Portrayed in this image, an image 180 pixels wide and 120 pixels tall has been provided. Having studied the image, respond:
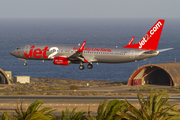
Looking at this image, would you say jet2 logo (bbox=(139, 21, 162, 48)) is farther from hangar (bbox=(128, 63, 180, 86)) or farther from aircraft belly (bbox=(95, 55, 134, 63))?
hangar (bbox=(128, 63, 180, 86))

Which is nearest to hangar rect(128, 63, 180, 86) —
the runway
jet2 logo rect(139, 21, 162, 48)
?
jet2 logo rect(139, 21, 162, 48)

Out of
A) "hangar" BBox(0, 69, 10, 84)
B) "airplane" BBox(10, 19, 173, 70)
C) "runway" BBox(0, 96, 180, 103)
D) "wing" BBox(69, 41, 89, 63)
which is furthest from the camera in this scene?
"hangar" BBox(0, 69, 10, 84)

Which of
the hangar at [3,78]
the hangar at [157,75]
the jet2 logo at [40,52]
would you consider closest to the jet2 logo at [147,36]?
the jet2 logo at [40,52]

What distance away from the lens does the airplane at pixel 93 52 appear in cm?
7262

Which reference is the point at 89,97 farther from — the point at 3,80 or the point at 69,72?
the point at 69,72

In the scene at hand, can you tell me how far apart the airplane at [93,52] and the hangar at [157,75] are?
22.4 meters

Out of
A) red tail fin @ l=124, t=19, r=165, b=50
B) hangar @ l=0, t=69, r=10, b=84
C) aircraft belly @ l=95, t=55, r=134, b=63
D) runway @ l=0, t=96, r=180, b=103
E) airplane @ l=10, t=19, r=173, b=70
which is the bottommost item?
runway @ l=0, t=96, r=180, b=103

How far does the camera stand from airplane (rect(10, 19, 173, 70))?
7262cm

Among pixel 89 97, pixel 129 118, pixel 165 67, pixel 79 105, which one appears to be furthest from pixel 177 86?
pixel 129 118

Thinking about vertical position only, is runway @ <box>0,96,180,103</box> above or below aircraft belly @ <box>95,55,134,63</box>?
below

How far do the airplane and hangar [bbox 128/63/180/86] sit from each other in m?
22.4

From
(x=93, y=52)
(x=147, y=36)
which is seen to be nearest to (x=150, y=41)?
(x=147, y=36)

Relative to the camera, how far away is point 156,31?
3012 inches

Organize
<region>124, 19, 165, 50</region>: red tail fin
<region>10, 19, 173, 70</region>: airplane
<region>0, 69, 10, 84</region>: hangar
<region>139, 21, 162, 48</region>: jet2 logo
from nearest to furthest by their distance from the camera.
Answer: <region>10, 19, 173, 70</region>: airplane → <region>124, 19, 165, 50</region>: red tail fin → <region>139, 21, 162, 48</region>: jet2 logo → <region>0, 69, 10, 84</region>: hangar
